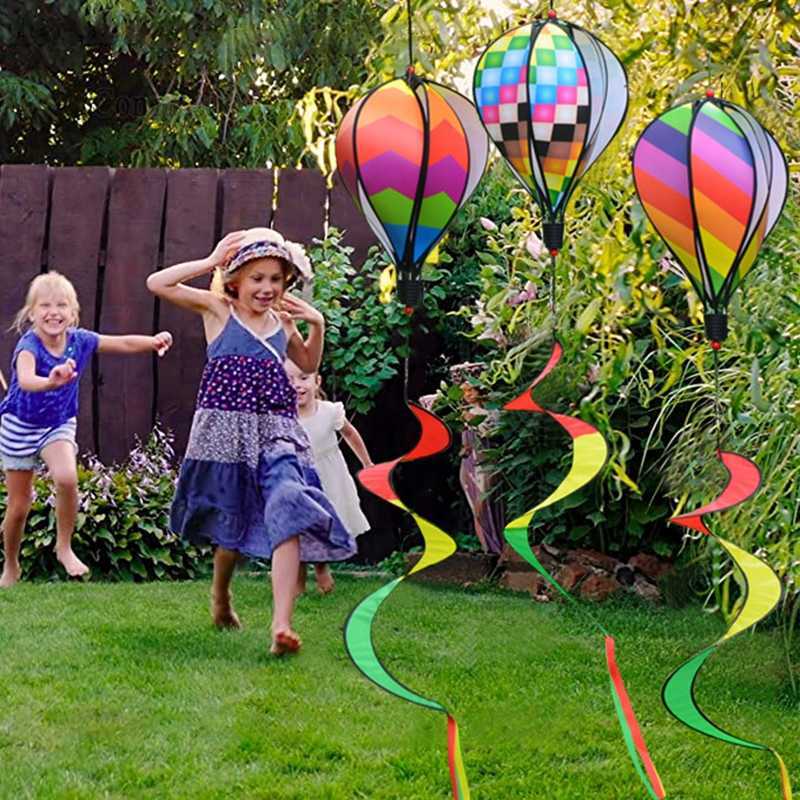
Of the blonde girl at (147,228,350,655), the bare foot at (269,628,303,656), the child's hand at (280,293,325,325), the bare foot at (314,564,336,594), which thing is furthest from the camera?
the bare foot at (314,564,336,594)

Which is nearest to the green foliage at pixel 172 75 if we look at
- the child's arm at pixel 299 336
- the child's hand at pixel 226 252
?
the child's arm at pixel 299 336

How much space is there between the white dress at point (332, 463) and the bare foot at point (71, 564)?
39.0 inches

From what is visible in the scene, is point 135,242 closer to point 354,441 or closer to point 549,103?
point 354,441

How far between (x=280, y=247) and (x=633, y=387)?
1768 millimetres

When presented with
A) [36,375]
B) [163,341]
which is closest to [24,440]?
[36,375]

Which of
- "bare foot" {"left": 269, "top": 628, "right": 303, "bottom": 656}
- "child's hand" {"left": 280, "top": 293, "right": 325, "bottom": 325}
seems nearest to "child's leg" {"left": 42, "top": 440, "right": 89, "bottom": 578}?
"child's hand" {"left": 280, "top": 293, "right": 325, "bottom": 325}

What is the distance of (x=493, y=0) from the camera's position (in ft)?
10.3

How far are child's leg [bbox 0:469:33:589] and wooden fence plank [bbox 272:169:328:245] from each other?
1.94m

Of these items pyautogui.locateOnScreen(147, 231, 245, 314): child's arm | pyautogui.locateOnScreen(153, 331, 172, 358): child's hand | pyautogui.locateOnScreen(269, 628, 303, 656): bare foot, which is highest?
pyautogui.locateOnScreen(147, 231, 245, 314): child's arm

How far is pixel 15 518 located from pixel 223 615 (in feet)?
3.74

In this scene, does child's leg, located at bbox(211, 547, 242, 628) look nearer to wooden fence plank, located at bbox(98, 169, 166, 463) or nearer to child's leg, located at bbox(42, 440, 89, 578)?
child's leg, located at bbox(42, 440, 89, 578)

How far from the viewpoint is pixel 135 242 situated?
6711mm

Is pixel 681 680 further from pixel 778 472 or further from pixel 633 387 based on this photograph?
pixel 633 387

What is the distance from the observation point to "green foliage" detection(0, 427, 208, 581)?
224 inches
